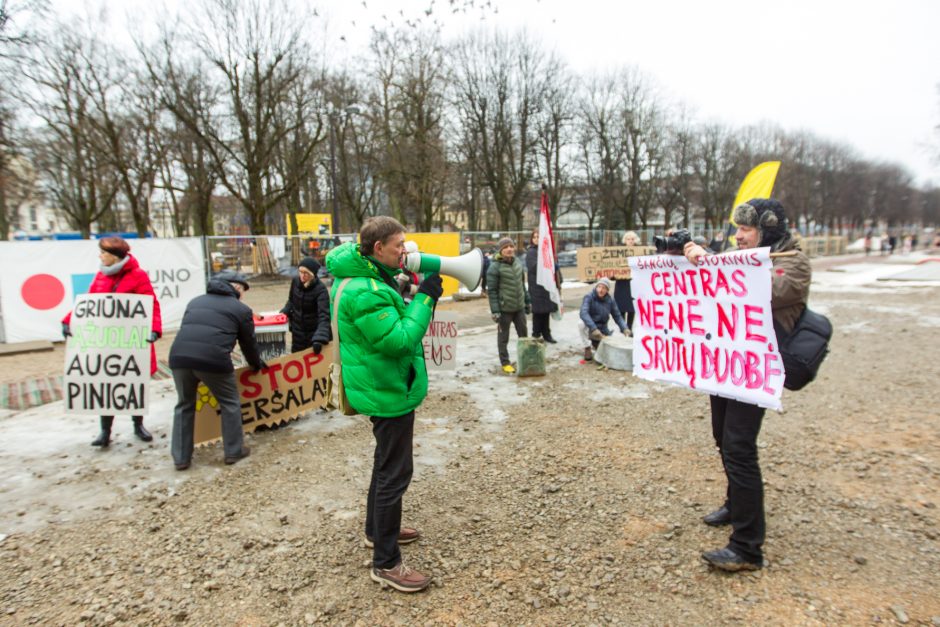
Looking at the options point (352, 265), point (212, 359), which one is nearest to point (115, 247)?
point (212, 359)

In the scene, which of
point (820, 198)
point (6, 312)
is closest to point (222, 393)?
point (6, 312)

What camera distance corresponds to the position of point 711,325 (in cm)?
323

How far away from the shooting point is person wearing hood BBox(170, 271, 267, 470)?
14.2 feet

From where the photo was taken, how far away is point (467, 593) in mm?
2848

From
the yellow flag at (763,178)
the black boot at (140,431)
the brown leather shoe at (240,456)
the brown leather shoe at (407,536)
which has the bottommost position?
the brown leather shoe at (407,536)

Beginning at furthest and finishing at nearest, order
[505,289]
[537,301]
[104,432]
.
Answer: [537,301] < [505,289] < [104,432]

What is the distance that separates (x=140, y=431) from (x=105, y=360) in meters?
0.80

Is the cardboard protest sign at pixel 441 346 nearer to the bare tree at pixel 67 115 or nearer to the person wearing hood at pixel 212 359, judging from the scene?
the person wearing hood at pixel 212 359

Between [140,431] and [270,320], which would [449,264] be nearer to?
[140,431]

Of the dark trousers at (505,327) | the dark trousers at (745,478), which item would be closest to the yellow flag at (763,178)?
the dark trousers at (505,327)

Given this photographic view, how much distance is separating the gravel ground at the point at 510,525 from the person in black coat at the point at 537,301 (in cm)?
303

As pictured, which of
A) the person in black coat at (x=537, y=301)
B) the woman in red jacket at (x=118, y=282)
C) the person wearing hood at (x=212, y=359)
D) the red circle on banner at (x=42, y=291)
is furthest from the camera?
the red circle on banner at (x=42, y=291)

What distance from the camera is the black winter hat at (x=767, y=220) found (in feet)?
9.41

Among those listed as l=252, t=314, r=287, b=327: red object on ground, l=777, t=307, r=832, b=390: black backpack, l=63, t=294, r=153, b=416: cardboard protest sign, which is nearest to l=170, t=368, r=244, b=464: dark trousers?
l=63, t=294, r=153, b=416: cardboard protest sign
